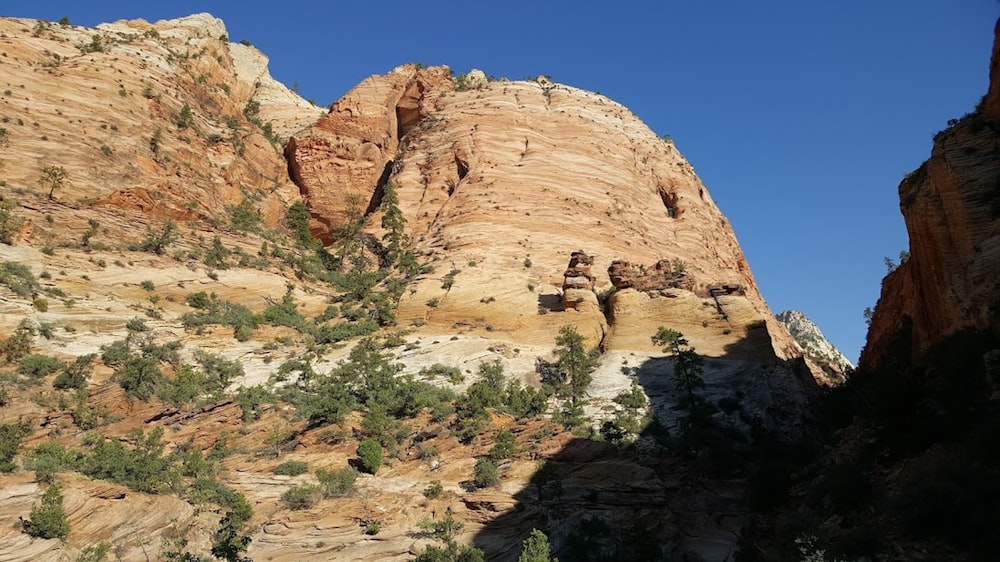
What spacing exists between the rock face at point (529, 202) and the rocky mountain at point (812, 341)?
706 centimetres

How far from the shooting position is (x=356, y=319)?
3869 cm

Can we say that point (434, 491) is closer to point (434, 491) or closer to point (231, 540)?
point (434, 491)

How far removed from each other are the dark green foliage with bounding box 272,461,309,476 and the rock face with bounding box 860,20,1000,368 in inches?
846

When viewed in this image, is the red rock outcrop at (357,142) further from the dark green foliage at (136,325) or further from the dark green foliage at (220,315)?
the dark green foliage at (136,325)

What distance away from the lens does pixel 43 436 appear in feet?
78.0

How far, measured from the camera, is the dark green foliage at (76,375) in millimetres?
26031

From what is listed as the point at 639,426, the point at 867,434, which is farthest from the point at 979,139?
the point at 639,426

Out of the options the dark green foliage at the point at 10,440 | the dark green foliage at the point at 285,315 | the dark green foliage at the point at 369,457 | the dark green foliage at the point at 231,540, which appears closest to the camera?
the dark green foliage at the point at 231,540

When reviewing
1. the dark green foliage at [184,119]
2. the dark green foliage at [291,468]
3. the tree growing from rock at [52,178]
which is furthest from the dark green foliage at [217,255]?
the dark green foliage at [291,468]

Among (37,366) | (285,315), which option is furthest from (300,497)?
(285,315)

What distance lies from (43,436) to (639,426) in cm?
2250

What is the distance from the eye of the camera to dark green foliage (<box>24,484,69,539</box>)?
17297 mm

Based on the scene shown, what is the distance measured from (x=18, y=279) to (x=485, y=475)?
2437cm

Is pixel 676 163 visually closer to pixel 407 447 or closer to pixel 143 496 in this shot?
pixel 407 447
